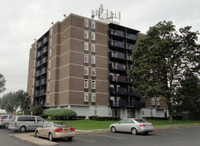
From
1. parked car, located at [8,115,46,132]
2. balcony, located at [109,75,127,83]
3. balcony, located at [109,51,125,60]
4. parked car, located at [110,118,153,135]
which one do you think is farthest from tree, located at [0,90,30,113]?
parked car, located at [110,118,153,135]

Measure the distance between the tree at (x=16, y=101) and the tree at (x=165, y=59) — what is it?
30999mm

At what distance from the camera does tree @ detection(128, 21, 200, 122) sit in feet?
109

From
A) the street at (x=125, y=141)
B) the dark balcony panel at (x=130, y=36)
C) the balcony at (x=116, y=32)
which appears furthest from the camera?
the dark balcony panel at (x=130, y=36)

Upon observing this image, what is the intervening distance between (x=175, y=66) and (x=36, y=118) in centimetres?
2227

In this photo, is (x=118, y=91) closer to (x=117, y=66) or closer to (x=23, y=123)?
(x=117, y=66)

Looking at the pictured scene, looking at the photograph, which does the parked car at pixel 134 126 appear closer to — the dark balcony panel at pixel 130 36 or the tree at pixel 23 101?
the dark balcony panel at pixel 130 36

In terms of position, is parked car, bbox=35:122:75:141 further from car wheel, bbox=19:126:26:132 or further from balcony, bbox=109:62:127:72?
balcony, bbox=109:62:127:72

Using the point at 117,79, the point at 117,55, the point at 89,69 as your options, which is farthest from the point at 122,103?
the point at 117,55

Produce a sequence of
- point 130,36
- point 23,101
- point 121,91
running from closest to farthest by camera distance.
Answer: point 121,91 → point 130,36 → point 23,101

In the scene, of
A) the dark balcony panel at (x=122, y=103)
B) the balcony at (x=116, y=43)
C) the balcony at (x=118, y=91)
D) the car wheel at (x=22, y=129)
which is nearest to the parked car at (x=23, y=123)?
the car wheel at (x=22, y=129)

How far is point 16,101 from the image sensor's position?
182 feet

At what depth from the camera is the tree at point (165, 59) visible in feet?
109

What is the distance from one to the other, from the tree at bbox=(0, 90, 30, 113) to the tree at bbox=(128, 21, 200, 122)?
30999 mm

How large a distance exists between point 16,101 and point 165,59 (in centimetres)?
3989
